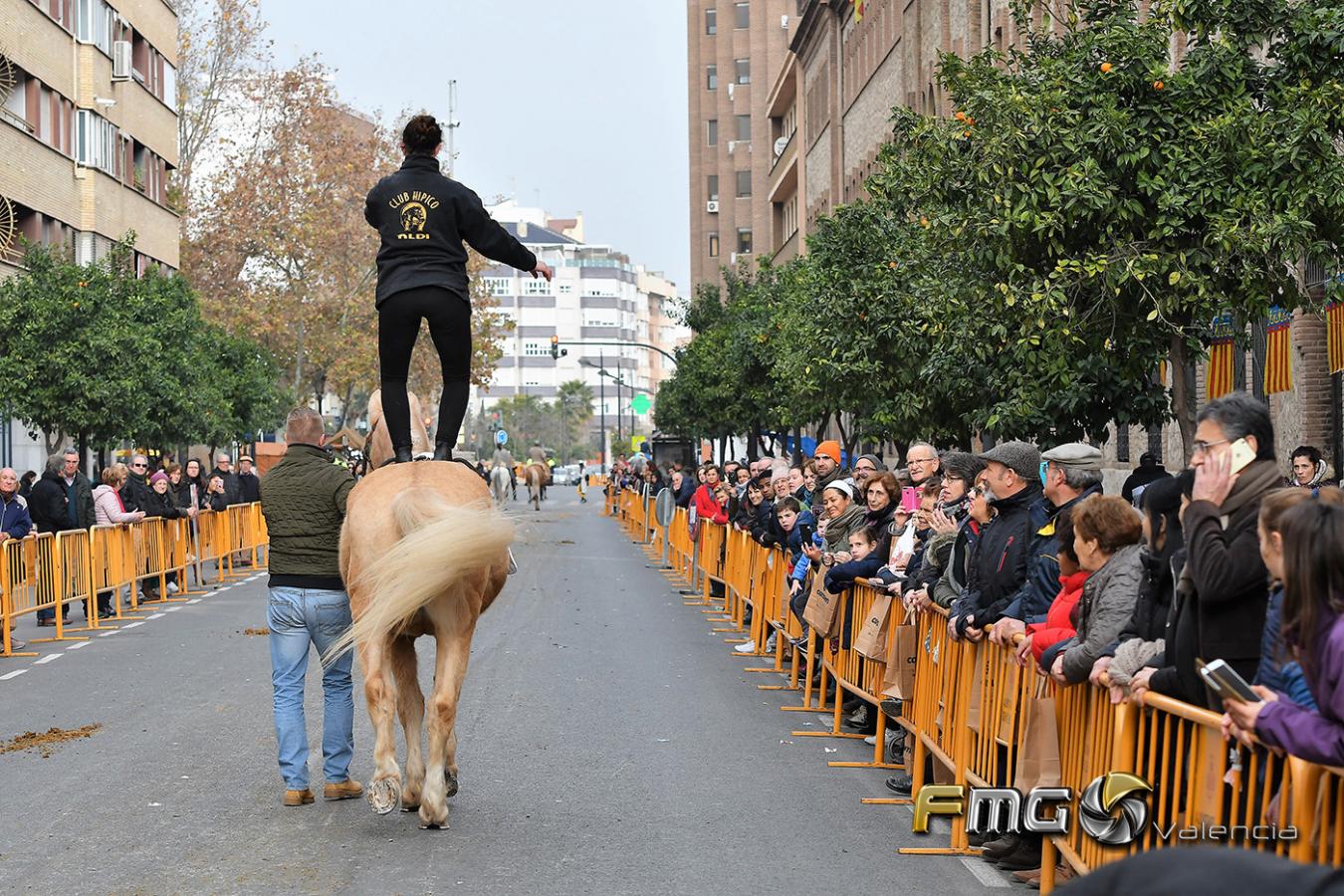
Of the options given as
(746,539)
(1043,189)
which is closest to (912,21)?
(746,539)

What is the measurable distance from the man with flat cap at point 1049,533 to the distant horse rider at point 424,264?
293cm

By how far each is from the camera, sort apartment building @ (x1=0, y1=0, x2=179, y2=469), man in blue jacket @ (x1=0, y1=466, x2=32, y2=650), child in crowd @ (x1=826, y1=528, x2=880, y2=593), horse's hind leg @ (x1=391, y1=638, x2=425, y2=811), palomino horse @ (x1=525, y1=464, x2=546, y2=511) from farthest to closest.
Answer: palomino horse @ (x1=525, y1=464, x2=546, y2=511), apartment building @ (x1=0, y1=0, x2=179, y2=469), man in blue jacket @ (x1=0, y1=466, x2=32, y2=650), child in crowd @ (x1=826, y1=528, x2=880, y2=593), horse's hind leg @ (x1=391, y1=638, x2=425, y2=811)

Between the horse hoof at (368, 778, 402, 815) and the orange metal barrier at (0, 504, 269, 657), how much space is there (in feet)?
36.9

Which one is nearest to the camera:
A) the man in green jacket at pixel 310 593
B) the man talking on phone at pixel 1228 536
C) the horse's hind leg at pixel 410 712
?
the man talking on phone at pixel 1228 536

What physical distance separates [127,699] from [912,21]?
1427 inches

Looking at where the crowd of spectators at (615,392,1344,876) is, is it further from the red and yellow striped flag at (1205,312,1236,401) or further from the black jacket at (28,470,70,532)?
the black jacket at (28,470,70,532)

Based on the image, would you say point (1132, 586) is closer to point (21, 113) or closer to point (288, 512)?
point (288, 512)

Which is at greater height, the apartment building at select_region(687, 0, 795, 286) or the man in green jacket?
the apartment building at select_region(687, 0, 795, 286)

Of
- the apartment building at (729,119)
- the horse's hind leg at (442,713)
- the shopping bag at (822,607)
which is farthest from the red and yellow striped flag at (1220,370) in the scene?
the apartment building at (729,119)

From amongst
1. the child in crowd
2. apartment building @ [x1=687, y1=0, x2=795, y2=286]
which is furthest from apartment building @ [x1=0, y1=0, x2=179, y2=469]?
apartment building @ [x1=687, y1=0, x2=795, y2=286]

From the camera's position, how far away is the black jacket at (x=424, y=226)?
9.70 meters

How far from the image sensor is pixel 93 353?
33.4m

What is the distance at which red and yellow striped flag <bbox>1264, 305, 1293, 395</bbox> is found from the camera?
21.4 metres

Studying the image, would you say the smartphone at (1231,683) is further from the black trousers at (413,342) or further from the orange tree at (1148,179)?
the orange tree at (1148,179)
